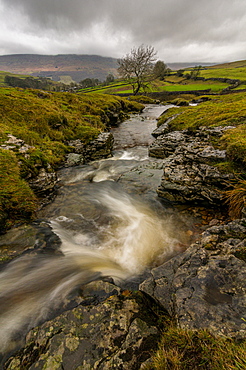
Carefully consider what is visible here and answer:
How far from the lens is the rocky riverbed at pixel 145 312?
2.42m

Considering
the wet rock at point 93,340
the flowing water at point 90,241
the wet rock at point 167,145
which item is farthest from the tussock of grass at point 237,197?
the wet rock at point 167,145

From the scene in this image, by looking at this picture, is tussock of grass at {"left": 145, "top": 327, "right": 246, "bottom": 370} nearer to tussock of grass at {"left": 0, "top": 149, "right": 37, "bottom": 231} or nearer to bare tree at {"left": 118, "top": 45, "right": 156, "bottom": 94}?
tussock of grass at {"left": 0, "top": 149, "right": 37, "bottom": 231}

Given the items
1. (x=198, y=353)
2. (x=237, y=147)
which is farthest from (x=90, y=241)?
(x=237, y=147)

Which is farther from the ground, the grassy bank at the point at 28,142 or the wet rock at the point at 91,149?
the grassy bank at the point at 28,142

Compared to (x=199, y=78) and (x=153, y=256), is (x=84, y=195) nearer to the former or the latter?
(x=153, y=256)

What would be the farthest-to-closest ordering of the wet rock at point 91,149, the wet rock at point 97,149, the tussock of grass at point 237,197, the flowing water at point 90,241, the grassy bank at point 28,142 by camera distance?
the wet rock at point 97,149, the wet rock at point 91,149, the grassy bank at point 28,142, the tussock of grass at point 237,197, the flowing water at point 90,241

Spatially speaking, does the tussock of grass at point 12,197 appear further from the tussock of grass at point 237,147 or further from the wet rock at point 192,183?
the tussock of grass at point 237,147

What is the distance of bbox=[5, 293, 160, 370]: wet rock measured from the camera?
7.79ft

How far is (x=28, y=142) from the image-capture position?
1080 centimetres

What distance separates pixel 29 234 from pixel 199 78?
400 ft

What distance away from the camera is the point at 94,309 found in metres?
3.18

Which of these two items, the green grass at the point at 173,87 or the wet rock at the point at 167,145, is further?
the green grass at the point at 173,87

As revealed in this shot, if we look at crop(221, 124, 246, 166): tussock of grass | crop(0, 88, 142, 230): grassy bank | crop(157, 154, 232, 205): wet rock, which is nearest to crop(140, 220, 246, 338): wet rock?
crop(157, 154, 232, 205): wet rock

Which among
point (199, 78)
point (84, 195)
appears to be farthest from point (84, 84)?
point (84, 195)
